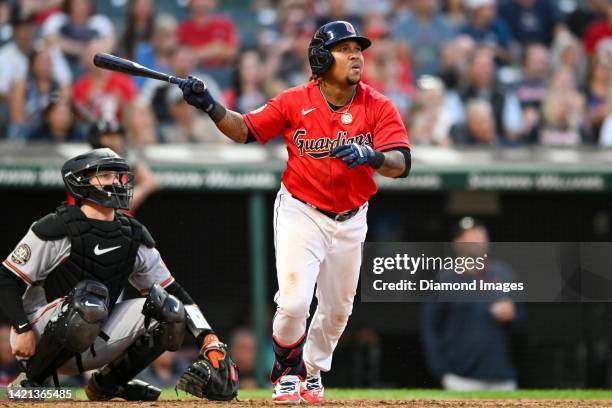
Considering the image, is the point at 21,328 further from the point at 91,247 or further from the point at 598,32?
the point at 598,32

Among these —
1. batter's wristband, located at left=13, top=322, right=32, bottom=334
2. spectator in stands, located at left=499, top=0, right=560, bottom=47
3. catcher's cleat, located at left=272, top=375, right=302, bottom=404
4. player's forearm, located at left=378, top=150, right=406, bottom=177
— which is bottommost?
catcher's cleat, located at left=272, top=375, right=302, bottom=404

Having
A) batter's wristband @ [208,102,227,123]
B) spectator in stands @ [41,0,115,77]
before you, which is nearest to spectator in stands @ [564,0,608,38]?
spectator in stands @ [41,0,115,77]

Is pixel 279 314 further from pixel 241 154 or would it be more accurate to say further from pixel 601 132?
pixel 601 132

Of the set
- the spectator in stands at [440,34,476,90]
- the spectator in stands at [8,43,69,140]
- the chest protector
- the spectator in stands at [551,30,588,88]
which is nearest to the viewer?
the chest protector

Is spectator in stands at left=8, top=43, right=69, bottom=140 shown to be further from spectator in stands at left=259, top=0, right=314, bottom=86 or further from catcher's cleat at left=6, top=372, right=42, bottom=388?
catcher's cleat at left=6, top=372, right=42, bottom=388

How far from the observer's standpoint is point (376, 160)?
518 cm

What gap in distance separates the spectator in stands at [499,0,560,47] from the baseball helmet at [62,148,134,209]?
23.1ft

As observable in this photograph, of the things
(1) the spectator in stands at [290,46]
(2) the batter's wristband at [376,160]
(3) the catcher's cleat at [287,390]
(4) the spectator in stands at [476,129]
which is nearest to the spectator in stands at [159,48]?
(1) the spectator in stands at [290,46]

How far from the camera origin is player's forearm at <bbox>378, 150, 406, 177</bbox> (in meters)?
5.30

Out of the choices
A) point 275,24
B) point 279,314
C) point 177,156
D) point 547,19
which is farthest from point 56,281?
point 547,19

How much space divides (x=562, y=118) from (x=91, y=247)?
20.5 ft

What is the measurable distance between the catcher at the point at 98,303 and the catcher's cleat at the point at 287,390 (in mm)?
202

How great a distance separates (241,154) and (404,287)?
3127mm

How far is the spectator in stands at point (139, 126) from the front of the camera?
9656 mm
